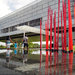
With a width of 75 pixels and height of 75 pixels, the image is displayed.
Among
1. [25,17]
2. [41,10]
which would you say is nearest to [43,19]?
[41,10]

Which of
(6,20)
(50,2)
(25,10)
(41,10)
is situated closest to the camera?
(50,2)

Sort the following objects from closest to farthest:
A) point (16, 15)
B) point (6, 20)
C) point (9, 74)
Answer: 1. point (9, 74)
2. point (16, 15)
3. point (6, 20)

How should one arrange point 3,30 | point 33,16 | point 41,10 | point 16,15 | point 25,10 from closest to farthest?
1. point 41,10
2. point 33,16
3. point 25,10
4. point 16,15
5. point 3,30

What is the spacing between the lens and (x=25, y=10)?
45875 mm

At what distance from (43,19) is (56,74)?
115 feet

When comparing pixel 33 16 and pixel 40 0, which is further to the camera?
pixel 33 16

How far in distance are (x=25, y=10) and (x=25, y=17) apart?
8.20 ft

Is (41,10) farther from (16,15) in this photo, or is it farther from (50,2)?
(16,15)

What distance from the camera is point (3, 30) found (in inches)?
2425

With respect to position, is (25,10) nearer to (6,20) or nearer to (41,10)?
(41,10)

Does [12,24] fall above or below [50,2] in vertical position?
below

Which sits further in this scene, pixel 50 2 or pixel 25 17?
pixel 25 17

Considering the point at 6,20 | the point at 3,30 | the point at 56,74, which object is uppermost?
the point at 6,20

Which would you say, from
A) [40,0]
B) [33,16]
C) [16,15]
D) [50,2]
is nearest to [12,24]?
[16,15]
